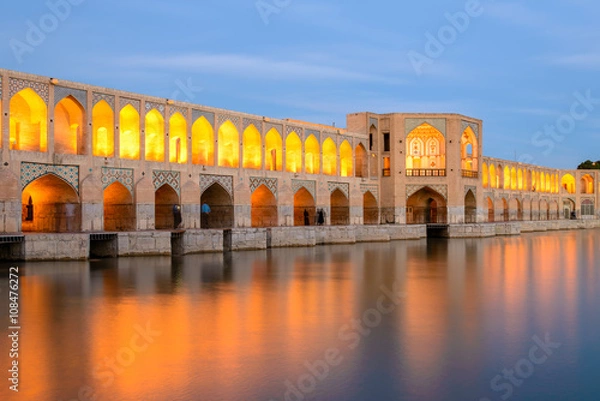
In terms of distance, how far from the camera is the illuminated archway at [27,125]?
17.5m

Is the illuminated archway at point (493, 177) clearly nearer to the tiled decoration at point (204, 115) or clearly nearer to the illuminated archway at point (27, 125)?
the tiled decoration at point (204, 115)

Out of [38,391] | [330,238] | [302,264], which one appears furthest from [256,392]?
[330,238]

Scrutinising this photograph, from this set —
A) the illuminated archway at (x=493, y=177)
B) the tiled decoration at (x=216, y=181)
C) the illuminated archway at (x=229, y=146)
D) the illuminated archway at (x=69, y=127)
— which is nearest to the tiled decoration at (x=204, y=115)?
the illuminated archway at (x=229, y=146)

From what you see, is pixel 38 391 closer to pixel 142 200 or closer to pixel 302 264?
pixel 302 264

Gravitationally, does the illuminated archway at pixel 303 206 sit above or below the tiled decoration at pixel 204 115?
below

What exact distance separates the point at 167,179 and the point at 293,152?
7451mm

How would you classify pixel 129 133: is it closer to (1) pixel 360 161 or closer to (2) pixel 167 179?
(2) pixel 167 179

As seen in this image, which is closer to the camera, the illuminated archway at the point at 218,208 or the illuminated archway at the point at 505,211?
the illuminated archway at the point at 218,208

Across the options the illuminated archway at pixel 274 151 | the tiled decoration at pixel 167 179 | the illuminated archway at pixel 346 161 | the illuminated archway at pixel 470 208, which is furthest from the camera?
the illuminated archway at pixel 470 208

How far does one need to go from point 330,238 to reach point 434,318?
53.6ft

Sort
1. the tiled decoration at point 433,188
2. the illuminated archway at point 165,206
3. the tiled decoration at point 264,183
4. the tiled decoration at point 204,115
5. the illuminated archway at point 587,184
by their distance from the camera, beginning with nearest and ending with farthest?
the illuminated archway at point 165,206
the tiled decoration at point 204,115
the tiled decoration at point 264,183
the tiled decoration at point 433,188
the illuminated archway at point 587,184

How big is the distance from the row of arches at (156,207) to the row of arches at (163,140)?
1124 millimetres

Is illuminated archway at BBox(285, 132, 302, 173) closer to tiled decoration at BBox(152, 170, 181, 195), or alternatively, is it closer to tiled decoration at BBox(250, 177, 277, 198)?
tiled decoration at BBox(250, 177, 277, 198)

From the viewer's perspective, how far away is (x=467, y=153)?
117ft
